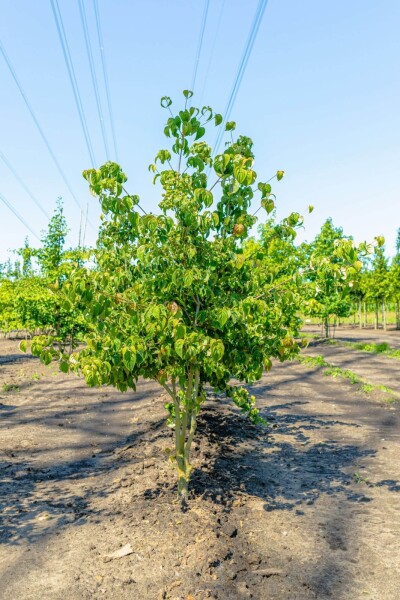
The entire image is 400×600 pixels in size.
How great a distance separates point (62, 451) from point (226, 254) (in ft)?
18.1

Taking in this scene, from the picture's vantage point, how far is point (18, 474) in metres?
7.22

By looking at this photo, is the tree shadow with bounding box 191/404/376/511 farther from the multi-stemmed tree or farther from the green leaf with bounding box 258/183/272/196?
the green leaf with bounding box 258/183/272/196

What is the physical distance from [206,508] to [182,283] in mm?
2661

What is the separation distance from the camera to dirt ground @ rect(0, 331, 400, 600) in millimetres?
4105

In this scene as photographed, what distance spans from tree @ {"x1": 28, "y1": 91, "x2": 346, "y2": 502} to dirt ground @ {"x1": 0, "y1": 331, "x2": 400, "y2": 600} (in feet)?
4.84

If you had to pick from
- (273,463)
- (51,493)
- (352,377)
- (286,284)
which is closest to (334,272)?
(286,284)

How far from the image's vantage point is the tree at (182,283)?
4246 mm

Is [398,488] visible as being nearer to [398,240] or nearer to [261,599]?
[261,599]

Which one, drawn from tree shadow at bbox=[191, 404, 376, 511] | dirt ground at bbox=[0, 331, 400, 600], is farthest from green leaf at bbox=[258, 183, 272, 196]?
tree shadow at bbox=[191, 404, 376, 511]

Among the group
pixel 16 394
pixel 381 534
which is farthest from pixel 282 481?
pixel 16 394

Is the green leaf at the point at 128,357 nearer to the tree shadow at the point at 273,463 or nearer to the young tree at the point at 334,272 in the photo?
the young tree at the point at 334,272

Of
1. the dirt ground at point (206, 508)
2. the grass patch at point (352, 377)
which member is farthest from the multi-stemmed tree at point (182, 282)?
the grass patch at point (352, 377)

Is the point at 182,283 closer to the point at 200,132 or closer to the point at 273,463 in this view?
the point at 200,132

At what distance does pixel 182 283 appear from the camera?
4.41 meters
